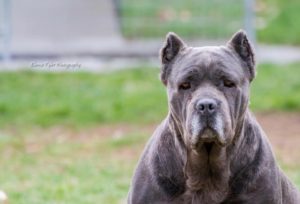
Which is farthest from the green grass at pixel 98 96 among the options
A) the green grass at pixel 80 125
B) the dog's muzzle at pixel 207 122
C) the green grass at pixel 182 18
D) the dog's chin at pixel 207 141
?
the dog's muzzle at pixel 207 122

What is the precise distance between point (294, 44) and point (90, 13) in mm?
4100

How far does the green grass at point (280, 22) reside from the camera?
1930cm

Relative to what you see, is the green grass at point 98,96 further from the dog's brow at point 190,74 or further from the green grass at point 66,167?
the dog's brow at point 190,74

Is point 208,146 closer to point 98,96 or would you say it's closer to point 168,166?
point 168,166

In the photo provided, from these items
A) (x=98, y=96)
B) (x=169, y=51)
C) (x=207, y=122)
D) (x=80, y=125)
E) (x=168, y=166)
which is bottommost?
(x=80, y=125)

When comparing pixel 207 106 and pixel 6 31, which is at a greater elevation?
pixel 207 106

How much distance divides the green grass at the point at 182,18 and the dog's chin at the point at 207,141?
1080 centimetres

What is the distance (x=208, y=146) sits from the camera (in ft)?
22.3

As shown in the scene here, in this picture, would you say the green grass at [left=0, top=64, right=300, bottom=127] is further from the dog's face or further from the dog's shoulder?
the dog's face

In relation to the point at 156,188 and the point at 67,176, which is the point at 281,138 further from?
the point at 156,188

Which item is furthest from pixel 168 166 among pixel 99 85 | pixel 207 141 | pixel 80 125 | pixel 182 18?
pixel 182 18

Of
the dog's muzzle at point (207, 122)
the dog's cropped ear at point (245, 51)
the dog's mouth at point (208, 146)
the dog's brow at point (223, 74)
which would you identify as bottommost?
the dog's mouth at point (208, 146)

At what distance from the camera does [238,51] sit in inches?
273

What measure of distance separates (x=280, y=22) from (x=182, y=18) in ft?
10.8
